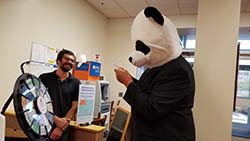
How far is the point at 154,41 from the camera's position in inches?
59.2

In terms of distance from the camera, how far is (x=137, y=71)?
5.48 meters

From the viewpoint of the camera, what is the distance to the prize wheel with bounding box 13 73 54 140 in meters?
1.12

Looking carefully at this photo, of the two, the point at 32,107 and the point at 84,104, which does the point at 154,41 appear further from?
the point at 84,104

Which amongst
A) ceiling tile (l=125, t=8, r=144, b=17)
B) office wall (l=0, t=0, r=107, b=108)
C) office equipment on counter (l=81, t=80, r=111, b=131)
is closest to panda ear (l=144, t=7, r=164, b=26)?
office wall (l=0, t=0, r=107, b=108)

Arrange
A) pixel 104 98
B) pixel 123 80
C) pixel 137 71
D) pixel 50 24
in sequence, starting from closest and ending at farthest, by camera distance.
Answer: pixel 123 80 < pixel 50 24 < pixel 104 98 < pixel 137 71

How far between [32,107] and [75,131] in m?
1.54

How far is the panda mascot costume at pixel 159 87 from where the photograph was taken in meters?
1.39

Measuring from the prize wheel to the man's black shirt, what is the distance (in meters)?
1.08

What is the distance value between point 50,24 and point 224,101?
9.22 ft

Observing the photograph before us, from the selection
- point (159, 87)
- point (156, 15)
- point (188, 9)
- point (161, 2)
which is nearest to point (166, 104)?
point (159, 87)

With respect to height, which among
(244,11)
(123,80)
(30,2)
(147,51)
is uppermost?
(244,11)

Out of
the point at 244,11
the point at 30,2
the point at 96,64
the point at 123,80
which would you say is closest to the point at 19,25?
the point at 30,2

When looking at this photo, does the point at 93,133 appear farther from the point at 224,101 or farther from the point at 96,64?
the point at 96,64

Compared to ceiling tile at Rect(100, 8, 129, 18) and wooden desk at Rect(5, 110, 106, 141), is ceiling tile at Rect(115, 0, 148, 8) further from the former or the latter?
wooden desk at Rect(5, 110, 106, 141)
